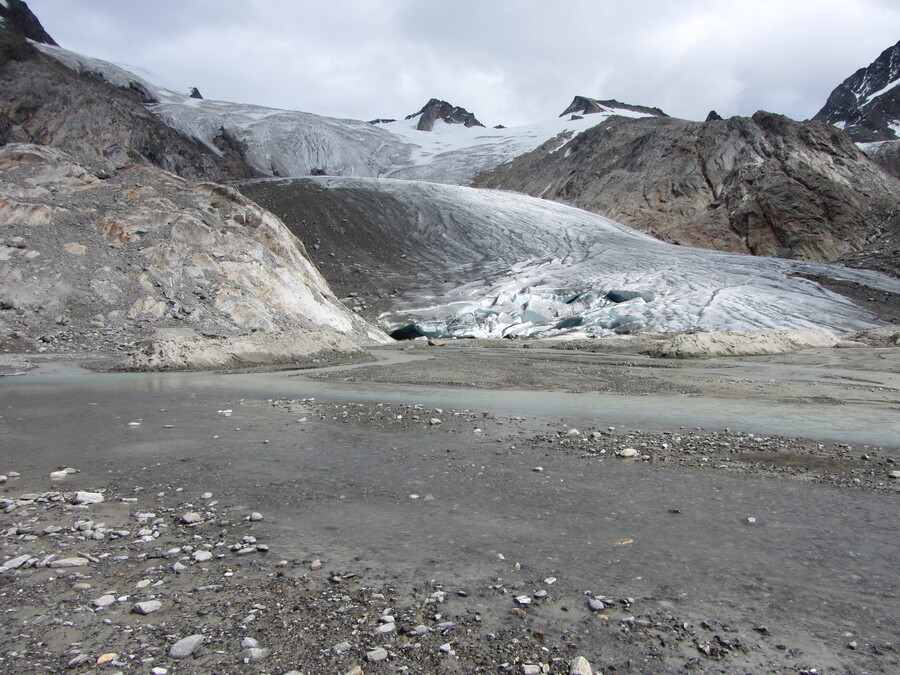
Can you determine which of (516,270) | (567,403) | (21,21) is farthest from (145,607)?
(21,21)

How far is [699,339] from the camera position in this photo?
1833 cm

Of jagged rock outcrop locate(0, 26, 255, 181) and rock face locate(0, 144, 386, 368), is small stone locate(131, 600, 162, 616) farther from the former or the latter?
jagged rock outcrop locate(0, 26, 255, 181)

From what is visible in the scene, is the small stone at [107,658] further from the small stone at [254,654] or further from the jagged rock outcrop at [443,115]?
the jagged rock outcrop at [443,115]

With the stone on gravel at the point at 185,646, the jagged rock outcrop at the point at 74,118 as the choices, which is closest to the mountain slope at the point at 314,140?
the jagged rock outcrop at the point at 74,118

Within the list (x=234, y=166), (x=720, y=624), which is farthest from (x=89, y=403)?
(x=234, y=166)

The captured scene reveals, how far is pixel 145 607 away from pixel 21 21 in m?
88.5

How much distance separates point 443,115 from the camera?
403ft

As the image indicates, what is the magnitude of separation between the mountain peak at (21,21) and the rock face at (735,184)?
59.8 metres

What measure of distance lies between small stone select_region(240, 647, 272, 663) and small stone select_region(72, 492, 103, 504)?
2.32 metres

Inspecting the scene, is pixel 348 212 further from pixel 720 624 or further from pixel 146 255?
pixel 720 624

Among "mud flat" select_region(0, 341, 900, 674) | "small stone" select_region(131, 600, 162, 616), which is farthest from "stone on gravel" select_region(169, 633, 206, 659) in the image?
"small stone" select_region(131, 600, 162, 616)

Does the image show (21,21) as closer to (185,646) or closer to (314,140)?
(314,140)

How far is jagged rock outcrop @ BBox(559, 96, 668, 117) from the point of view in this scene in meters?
110

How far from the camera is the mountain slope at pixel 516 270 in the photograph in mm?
29578
